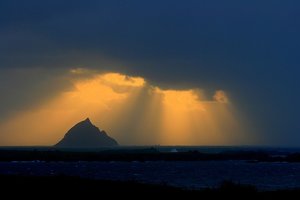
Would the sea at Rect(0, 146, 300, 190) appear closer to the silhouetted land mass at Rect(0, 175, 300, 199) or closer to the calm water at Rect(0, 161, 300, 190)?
the calm water at Rect(0, 161, 300, 190)

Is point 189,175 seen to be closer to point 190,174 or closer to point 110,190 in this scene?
point 190,174

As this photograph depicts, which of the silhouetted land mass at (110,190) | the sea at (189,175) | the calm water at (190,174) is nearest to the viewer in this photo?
the silhouetted land mass at (110,190)

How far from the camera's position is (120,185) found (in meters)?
46.6

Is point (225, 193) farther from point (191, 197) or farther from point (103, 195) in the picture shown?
point (103, 195)

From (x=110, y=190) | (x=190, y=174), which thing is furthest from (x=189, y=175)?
(x=110, y=190)

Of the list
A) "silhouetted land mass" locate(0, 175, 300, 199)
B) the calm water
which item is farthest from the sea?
"silhouetted land mass" locate(0, 175, 300, 199)

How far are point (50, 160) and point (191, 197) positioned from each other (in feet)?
414

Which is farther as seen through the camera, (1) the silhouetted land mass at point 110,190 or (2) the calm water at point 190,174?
(2) the calm water at point 190,174

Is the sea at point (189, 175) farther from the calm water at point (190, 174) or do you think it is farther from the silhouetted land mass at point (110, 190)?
the silhouetted land mass at point (110, 190)

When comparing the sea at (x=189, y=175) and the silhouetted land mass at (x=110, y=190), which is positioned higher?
the sea at (x=189, y=175)

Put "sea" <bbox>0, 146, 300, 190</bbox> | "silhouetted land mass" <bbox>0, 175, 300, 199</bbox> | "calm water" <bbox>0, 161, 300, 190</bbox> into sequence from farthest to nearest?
"calm water" <bbox>0, 161, 300, 190</bbox> < "sea" <bbox>0, 146, 300, 190</bbox> < "silhouetted land mass" <bbox>0, 175, 300, 199</bbox>

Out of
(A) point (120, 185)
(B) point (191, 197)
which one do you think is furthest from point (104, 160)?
(B) point (191, 197)

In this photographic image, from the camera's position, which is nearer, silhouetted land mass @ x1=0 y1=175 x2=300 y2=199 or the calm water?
silhouetted land mass @ x1=0 y1=175 x2=300 y2=199

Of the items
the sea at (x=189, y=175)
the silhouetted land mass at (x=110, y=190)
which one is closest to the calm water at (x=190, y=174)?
the sea at (x=189, y=175)
